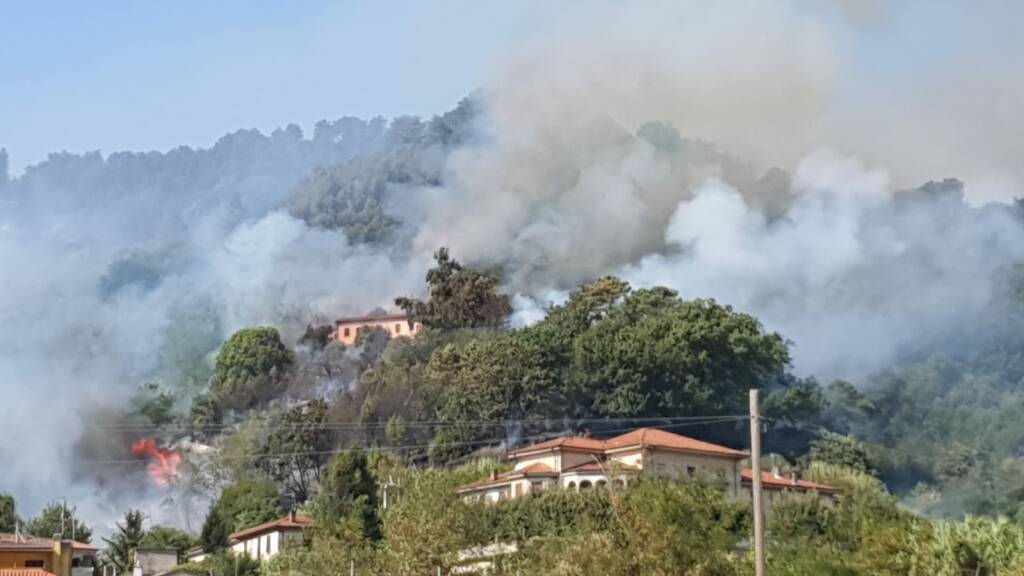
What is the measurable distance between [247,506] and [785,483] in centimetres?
2610

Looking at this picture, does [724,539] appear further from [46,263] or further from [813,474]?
[46,263]

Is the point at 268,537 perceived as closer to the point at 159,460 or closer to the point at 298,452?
the point at 298,452

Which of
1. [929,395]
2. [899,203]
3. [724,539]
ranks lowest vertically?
[724,539]

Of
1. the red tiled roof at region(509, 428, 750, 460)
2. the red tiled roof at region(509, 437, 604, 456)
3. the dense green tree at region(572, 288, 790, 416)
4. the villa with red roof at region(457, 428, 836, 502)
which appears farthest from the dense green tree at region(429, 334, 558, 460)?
the villa with red roof at region(457, 428, 836, 502)

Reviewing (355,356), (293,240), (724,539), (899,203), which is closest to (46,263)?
(293,240)

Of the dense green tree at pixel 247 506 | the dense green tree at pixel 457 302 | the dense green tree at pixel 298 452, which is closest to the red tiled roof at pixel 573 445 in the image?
the dense green tree at pixel 247 506

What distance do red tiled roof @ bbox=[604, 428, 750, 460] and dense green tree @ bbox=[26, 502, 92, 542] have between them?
25.7 meters

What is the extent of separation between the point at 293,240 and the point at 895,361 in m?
54.5

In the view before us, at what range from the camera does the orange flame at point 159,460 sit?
8350cm

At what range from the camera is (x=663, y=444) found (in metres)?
56.7

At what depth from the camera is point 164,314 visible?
111 meters

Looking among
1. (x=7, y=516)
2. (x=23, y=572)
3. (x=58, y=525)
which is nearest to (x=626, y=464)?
(x=23, y=572)

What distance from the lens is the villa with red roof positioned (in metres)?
55.2

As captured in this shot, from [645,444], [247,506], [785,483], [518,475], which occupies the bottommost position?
[785,483]
